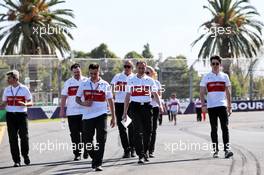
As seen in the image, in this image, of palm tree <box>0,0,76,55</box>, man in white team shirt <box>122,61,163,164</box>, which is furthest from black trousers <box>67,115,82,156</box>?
palm tree <box>0,0,76,55</box>

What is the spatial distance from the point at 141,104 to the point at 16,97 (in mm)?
2299

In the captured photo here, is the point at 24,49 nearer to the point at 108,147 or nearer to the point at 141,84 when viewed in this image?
the point at 108,147

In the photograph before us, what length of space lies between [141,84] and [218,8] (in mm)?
38629

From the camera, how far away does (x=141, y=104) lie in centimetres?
1049

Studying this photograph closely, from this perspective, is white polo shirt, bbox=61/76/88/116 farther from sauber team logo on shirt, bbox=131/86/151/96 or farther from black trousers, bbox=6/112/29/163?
sauber team logo on shirt, bbox=131/86/151/96

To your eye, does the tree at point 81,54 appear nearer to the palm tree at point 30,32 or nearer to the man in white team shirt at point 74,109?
the palm tree at point 30,32

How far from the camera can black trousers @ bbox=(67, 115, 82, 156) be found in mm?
11227

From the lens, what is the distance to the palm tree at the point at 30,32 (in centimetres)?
4153

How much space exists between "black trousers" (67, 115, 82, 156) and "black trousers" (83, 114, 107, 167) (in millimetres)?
1584

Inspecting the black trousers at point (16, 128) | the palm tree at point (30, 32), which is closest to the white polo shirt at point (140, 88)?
the black trousers at point (16, 128)

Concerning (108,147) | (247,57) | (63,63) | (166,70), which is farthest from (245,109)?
Answer: (108,147)

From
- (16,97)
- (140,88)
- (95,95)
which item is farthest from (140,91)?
(16,97)

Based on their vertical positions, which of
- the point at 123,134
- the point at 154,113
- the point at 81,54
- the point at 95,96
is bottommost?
the point at 123,134

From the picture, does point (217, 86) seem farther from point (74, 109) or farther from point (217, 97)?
point (74, 109)
